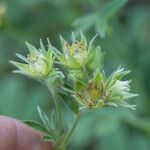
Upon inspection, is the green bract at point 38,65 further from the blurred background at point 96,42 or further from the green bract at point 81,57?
the blurred background at point 96,42

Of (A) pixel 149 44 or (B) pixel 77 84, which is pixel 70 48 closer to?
(B) pixel 77 84

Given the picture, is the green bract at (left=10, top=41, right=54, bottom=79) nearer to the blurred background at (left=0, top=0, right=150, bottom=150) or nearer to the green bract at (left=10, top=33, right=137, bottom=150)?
the green bract at (left=10, top=33, right=137, bottom=150)

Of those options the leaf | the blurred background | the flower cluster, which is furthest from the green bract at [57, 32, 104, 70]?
the blurred background

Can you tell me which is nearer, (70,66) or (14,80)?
(70,66)

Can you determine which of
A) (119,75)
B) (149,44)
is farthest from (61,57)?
(149,44)

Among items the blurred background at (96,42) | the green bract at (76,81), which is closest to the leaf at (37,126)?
the green bract at (76,81)

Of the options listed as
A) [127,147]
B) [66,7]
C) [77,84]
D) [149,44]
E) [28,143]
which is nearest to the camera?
[77,84]
